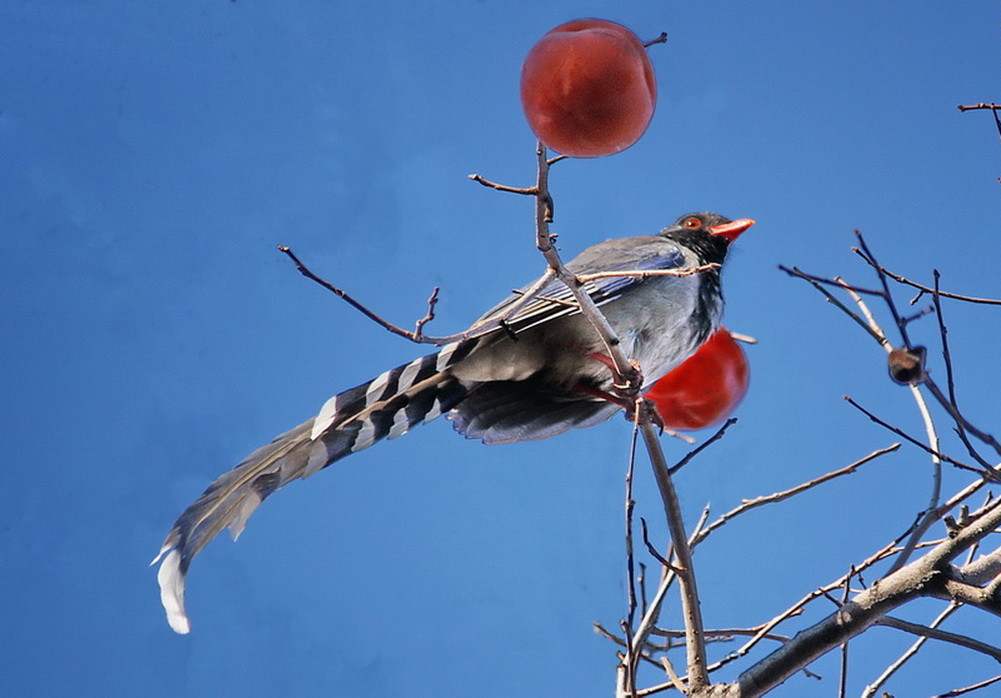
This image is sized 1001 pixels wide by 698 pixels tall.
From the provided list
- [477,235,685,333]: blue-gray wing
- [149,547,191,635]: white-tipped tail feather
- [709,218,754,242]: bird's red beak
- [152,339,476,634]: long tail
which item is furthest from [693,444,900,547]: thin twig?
[709,218,754,242]: bird's red beak

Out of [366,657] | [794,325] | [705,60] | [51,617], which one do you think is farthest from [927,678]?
[51,617]

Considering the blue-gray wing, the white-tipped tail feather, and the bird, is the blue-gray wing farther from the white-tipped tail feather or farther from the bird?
the white-tipped tail feather

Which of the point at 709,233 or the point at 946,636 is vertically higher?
the point at 709,233

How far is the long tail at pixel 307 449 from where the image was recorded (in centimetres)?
167

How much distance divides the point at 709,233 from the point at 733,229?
92mm

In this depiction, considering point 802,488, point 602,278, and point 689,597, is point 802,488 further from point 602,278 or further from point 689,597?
point 602,278

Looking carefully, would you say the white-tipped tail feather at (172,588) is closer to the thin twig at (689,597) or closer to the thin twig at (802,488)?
the thin twig at (689,597)

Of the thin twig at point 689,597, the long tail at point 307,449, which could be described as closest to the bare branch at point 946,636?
the thin twig at point 689,597

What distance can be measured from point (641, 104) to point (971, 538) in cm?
73

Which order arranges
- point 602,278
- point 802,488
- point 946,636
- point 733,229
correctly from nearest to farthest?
point 946,636
point 802,488
point 602,278
point 733,229

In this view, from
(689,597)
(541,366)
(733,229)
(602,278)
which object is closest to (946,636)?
(689,597)

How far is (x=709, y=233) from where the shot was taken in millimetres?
2736

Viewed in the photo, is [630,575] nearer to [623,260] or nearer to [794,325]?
[623,260]

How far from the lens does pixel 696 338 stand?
240 centimetres
